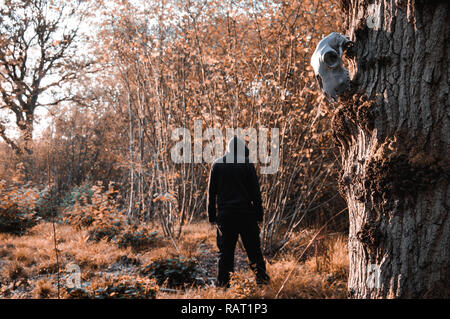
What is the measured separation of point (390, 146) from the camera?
1.75 metres

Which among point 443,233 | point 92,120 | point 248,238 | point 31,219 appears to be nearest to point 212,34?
point 248,238

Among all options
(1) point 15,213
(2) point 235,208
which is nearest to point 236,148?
(2) point 235,208

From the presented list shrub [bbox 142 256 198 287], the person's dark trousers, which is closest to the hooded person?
the person's dark trousers

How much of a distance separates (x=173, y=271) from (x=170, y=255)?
2.57 feet

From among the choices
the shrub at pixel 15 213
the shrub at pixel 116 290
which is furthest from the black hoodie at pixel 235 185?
the shrub at pixel 15 213

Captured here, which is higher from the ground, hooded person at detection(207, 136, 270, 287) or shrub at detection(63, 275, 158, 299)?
hooded person at detection(207, 136, 270, 287)

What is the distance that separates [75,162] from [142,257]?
30.8 feet

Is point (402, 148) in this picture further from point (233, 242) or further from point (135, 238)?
point (135, 238)

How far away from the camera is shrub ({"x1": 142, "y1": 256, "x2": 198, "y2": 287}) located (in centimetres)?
362

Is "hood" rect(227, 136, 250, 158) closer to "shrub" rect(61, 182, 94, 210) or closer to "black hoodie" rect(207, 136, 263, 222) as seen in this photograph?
"black hoodie" rect(207, 136, 263, 222)

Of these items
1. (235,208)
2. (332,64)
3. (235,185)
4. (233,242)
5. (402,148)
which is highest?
(332,64)

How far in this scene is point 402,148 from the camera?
1.73 meters

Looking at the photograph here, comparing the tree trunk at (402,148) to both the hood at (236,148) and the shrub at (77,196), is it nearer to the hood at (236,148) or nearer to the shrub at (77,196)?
the hood at (236,148)

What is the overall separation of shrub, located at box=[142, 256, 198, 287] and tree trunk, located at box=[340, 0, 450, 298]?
7.44ft
